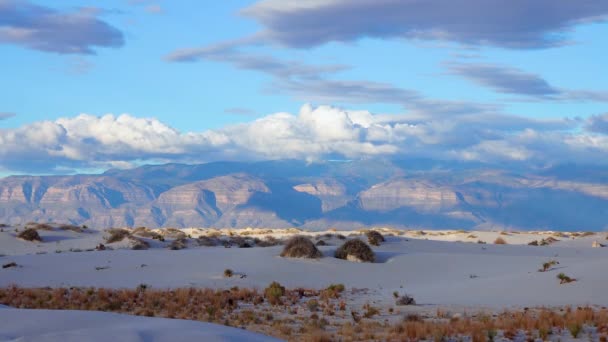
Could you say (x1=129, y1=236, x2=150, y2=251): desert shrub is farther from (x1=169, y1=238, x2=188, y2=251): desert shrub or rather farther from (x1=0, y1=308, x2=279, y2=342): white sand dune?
(x1=0, y1=308, x2=279, y2=342): white sand dune

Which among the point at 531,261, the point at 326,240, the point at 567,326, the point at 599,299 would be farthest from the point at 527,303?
the point at 326,240

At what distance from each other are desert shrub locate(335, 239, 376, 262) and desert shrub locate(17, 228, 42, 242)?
68.7 feet

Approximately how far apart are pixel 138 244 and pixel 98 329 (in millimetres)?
30658

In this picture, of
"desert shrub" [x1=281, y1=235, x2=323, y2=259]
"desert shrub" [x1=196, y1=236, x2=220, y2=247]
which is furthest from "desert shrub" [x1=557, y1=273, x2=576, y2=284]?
"desert shrub" [x1=196, y1=236, x2=220, y2=247]

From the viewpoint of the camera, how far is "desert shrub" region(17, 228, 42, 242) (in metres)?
47.6

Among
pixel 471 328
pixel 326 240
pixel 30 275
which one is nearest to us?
pixel 471 328

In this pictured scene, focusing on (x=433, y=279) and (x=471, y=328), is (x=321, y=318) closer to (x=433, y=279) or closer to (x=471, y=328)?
(x=471, y=328)

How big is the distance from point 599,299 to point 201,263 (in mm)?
15952

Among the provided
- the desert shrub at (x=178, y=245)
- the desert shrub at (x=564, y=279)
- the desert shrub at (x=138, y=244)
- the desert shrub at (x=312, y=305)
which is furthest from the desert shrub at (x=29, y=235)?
the desert shrub at (x=564, y=279)

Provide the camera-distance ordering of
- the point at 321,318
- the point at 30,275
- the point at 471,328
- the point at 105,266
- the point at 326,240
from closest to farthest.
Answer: the point at 471,328 → the point at 321,318 → the point at 30,275 → the point at 105,266 → the point at 326,240

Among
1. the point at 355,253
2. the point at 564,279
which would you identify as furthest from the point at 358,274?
the point at 564,279

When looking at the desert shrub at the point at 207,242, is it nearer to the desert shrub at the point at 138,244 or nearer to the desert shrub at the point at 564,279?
the desert shrub at the point at 138,244

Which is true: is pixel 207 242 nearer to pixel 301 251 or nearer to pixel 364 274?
pixel 301 251

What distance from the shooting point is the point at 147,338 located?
40.9ft
